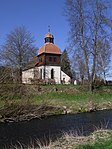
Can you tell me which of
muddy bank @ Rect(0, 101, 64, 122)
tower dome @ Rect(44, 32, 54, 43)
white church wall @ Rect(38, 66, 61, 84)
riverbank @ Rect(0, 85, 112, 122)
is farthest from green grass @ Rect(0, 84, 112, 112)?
tower dome @ Rect(44, 32, 54, 43)

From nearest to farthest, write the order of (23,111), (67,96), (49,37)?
(23,111) < (67,96) < (49,37)

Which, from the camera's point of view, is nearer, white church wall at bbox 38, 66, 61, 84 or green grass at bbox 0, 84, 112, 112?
green grass at bbox 0, 84, 112, 112

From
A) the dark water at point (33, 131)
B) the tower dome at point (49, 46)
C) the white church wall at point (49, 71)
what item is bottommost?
the dark water at point (33, 131)

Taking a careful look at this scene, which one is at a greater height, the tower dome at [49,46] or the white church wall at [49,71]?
the tower dome at [49,46]

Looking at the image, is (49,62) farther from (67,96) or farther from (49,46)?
(67,96)

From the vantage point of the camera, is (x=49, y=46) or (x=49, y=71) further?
(x=49, y=46)

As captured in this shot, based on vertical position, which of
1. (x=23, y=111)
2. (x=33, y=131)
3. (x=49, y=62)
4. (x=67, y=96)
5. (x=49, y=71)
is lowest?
(x=33, y=131)

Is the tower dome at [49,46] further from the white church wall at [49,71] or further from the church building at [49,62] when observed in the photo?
the white church wall at [49,71]

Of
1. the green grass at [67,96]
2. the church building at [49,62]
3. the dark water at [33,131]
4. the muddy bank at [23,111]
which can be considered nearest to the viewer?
the dark water at [33,131]

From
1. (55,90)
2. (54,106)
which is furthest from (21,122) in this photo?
(55,90)

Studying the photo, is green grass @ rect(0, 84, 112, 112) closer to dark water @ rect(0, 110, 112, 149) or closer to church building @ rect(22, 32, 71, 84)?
dark water @ rect(0, 110, 112, 149)

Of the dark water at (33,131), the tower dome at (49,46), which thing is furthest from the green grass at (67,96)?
the tower dome at (49,46)

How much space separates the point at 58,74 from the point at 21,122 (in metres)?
41.7

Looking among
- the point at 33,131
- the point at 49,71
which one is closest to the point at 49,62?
the point at 49,71
